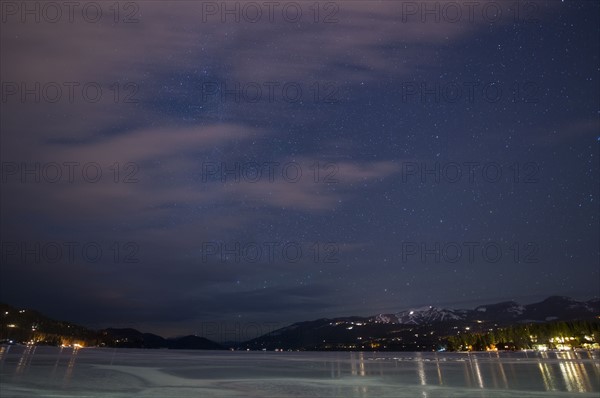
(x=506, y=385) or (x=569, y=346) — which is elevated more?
(x=569, y=346)

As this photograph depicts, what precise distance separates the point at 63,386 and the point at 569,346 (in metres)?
206

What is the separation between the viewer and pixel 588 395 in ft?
78.0

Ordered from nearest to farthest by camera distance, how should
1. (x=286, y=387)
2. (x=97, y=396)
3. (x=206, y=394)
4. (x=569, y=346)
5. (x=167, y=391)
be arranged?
(x=97, y=396) < (x=206, y=394) < (x=167, y=391) < (x=286, y=387) < (x=569, y=346)

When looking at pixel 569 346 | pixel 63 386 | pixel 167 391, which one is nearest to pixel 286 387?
pixel 167 391

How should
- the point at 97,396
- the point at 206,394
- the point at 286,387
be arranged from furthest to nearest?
the point at 286,387, the point at 206,394, the point at 97,396

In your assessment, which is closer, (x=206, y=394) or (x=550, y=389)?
(x=206, y=394)

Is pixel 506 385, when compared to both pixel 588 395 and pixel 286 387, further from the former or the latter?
pixel 286 387

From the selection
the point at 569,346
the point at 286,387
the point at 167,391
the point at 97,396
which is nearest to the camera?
the point at 97,396

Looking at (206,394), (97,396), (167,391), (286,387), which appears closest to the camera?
(97,396)

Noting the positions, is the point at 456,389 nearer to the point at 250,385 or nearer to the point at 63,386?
the point at 250,385

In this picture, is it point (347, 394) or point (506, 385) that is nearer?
point (347, 394)

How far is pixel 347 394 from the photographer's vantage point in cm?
2512

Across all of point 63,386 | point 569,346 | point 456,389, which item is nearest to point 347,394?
point 456,389

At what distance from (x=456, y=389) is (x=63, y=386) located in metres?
21.2
